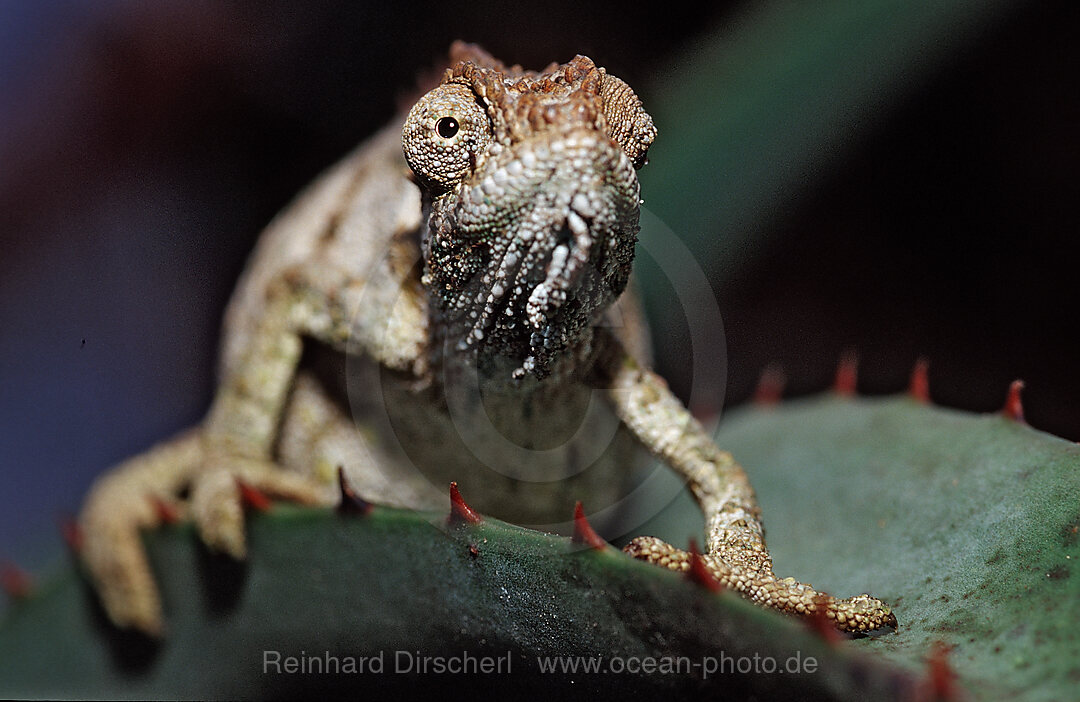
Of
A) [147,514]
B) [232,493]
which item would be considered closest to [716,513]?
[232,493]

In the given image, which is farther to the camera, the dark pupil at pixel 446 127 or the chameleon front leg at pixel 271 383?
the chameleon front leg at pixel 271 383

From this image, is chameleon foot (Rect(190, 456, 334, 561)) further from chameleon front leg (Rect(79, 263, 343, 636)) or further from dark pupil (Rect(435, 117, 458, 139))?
dark pupil (Rect(435, 117, 458, 139))

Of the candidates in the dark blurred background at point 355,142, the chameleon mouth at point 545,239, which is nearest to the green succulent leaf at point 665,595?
the chameleon mouth at point 545,239

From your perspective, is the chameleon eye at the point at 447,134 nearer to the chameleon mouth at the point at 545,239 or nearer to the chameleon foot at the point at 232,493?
the chameleon mouth at the point at 545,239

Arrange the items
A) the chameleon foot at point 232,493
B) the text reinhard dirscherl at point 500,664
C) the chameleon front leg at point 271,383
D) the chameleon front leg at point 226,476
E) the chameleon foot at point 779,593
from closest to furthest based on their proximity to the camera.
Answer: the text reinhard dirscherl at point 500,664 → the chameleon foot at point 779,593 → the chameleon foot at point 232,493 → the chameleon front leg at point 226,476 → the chameleon front leg at point 271,383

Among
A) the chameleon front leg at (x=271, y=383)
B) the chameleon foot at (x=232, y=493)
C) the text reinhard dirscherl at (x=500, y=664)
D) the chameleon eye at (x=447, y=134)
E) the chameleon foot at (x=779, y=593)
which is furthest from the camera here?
the chameleon front leg at (x=271, y=383)

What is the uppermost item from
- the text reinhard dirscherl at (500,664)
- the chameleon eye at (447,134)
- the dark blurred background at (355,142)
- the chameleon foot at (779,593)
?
the dark blurred background at (355,142)

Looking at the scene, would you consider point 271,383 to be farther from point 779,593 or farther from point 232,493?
point 779,593

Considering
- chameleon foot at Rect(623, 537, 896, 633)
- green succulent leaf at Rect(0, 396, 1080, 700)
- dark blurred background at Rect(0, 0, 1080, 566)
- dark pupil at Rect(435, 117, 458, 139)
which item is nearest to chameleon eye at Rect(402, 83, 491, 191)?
dark pupil at Rect(435, 117, 458, 139)
